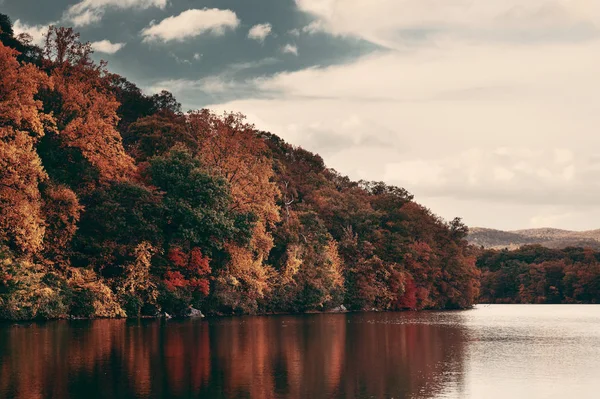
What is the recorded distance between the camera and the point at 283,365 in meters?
28.0

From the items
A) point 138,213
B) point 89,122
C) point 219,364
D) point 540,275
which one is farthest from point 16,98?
point 540,275

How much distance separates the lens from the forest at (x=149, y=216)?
5112 cm

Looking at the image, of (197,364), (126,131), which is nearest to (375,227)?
(126,131)

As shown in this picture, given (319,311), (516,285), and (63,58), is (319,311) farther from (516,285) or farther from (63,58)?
(516,285)

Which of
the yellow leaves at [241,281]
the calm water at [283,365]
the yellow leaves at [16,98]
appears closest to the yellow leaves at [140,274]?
the yellow leaves at [241,281]

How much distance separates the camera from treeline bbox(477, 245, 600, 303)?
164 metres

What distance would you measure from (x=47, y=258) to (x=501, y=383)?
4127 cm

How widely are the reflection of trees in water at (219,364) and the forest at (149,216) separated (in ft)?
36.4

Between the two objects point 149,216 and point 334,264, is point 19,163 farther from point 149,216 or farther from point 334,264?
point 334,264

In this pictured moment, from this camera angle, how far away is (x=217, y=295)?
69500 mm

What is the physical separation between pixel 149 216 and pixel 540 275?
421 feet

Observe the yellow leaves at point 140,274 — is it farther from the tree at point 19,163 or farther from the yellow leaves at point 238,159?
the yellow leaves at point 238,159

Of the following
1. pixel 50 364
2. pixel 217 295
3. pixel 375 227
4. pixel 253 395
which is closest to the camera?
pixel 253 395

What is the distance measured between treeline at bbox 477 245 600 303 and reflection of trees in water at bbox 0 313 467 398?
131 metres
